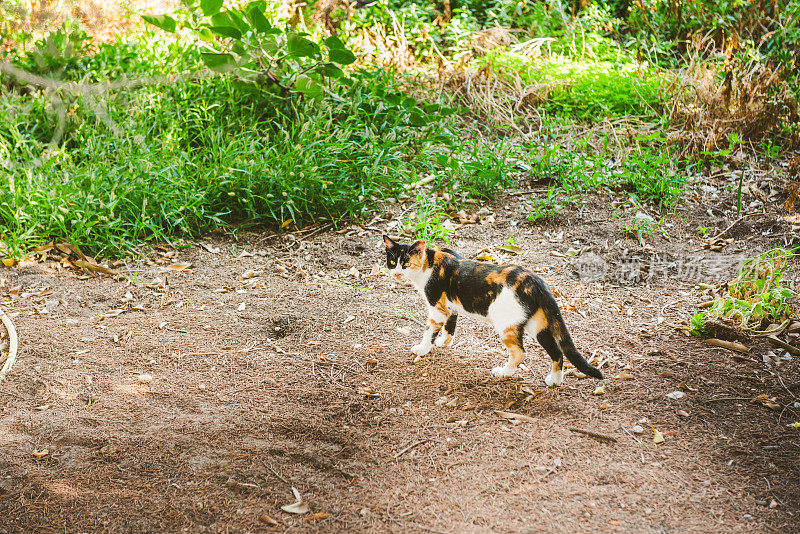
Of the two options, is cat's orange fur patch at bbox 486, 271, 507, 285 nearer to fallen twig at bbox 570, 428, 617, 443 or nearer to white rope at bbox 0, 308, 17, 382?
fallen twig at bbox 570, 428, 617, 443

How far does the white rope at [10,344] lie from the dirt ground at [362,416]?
5 cm

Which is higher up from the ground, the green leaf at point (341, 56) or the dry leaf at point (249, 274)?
the green leaf at point (341, 56)

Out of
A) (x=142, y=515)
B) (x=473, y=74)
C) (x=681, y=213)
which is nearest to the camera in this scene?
(x=142, y=515)

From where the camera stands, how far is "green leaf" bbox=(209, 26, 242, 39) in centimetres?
477

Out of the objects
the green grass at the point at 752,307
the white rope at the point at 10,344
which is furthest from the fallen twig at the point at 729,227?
the white rope at the point at 10,344

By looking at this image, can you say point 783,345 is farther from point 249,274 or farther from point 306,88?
point 306,88

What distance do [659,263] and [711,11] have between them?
15.2 feet

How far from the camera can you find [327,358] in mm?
3357

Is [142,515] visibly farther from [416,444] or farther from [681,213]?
[681,213]

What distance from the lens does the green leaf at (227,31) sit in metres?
4.77

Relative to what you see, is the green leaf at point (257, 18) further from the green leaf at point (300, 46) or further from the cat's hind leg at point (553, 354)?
the cat's hind leg at point (553, 354)

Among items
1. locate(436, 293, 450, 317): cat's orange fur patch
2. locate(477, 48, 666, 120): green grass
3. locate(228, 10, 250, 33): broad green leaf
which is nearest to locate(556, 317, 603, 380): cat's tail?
locate(436, 293, 450, 317): cat's orange fur patch

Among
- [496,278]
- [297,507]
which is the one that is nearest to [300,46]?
[496,278]

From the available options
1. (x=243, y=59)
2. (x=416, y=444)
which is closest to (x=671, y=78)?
(x=243, y=59)
